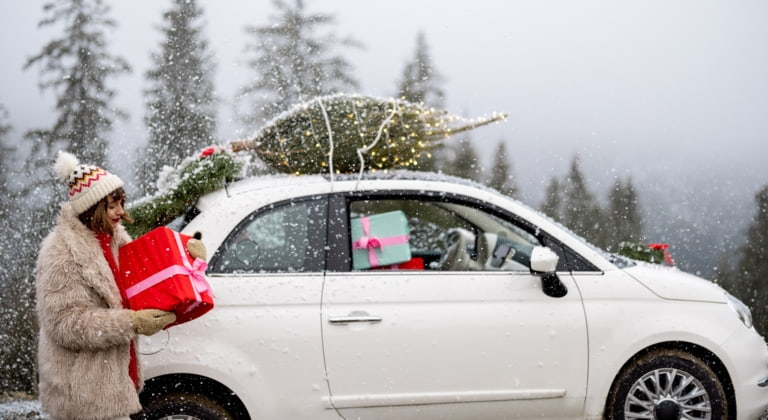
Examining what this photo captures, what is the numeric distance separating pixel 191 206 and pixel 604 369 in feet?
8.33

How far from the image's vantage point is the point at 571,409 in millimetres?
3957

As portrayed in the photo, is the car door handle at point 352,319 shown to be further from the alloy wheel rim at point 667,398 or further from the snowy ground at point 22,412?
the snowy ground at point 22,412

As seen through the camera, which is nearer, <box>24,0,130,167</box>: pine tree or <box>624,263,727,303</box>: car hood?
<box>624,263,727,303</box>: car hood

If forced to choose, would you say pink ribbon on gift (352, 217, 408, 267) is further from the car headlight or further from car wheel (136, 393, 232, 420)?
the car headlight

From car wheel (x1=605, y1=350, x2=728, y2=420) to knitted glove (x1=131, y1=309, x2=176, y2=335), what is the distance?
2.54 meters

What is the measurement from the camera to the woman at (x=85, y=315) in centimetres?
283

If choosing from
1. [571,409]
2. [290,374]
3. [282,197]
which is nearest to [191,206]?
[282,197]

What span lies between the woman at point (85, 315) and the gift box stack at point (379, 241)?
1.32m

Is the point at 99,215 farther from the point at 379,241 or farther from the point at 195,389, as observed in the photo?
the point at 379,241

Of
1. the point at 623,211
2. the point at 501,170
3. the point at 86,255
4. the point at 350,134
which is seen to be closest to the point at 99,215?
the point at 86,255

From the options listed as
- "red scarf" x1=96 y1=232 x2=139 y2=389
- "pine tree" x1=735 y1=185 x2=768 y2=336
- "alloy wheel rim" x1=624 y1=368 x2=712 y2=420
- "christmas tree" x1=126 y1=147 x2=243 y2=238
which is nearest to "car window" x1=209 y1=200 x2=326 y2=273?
"christmas tree" x1=126 y1=147 x2=243 y2=238


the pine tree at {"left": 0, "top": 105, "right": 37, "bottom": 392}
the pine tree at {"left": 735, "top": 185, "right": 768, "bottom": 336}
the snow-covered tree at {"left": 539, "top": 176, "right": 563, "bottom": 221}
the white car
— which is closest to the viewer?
the white car

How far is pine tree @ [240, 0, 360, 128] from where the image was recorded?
20.9m

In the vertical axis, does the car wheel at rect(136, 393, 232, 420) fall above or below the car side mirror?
below
